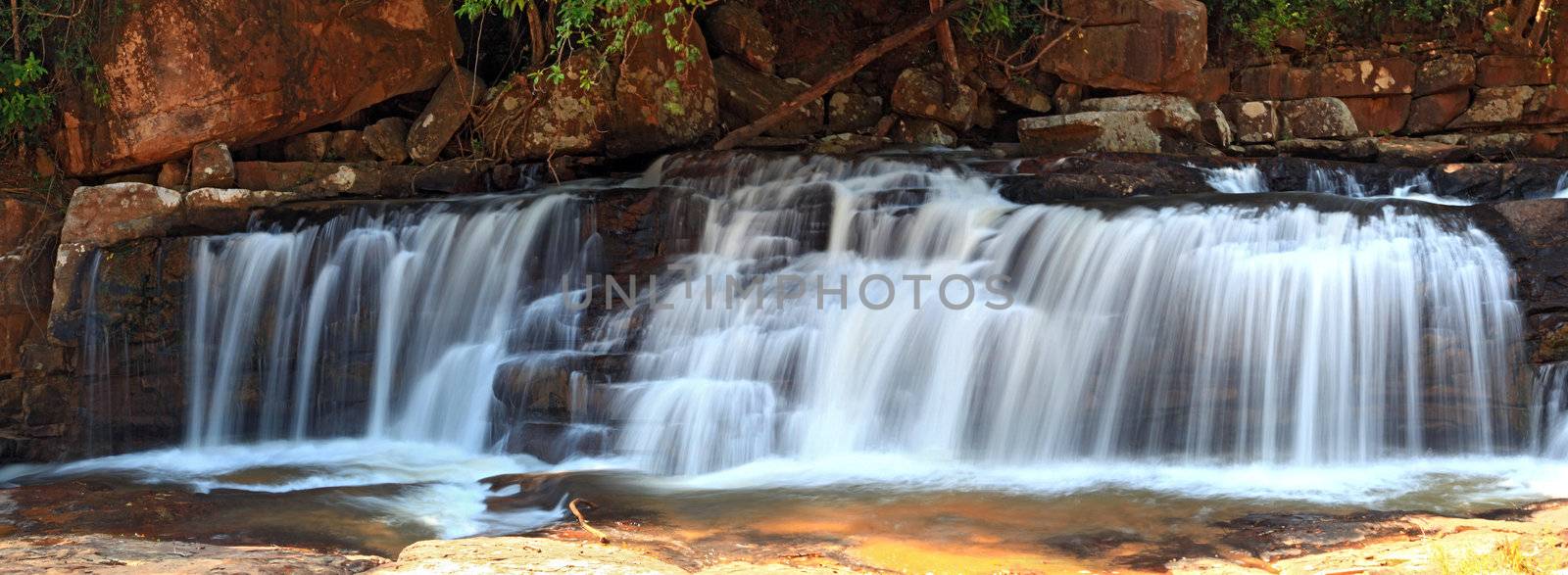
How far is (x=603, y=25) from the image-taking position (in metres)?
8.75

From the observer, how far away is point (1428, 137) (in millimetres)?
10695

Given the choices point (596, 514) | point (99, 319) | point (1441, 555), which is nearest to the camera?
point (1441, 555)

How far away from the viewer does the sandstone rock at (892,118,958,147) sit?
11156 millimetres

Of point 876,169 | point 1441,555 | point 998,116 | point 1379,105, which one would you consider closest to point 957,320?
point 876,169

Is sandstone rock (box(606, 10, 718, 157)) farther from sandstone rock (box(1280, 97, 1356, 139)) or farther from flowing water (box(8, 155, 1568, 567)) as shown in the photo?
sandstone rock (box(1280, 97, 1356, 139))

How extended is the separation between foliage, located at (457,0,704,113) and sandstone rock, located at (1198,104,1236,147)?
4.26 meters

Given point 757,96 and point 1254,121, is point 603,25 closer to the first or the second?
point 757,96

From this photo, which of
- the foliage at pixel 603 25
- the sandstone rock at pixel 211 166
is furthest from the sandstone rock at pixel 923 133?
the sandstone rock at pixel 211 166

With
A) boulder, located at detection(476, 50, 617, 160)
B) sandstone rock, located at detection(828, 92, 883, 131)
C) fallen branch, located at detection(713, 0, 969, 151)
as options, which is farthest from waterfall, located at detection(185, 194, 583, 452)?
sandstone rock, located at detection(828, 92, 883, 131)

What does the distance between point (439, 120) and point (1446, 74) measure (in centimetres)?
826

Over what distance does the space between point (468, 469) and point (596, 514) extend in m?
1.55

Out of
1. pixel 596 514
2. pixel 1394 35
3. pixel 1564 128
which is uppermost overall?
pixel 1394 35

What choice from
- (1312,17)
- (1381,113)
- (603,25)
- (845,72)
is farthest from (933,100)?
(1381,113)

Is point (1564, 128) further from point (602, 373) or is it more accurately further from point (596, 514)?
point (596, 514)
